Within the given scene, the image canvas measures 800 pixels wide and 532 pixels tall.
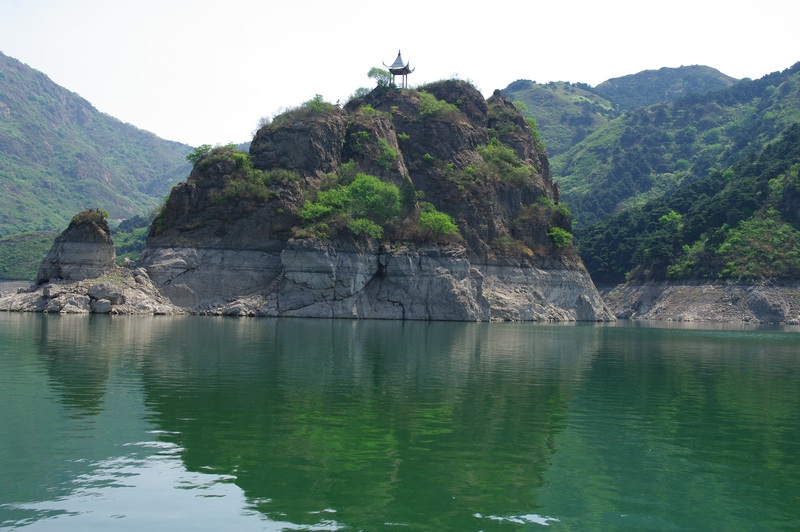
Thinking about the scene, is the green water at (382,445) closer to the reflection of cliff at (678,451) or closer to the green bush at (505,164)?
the reflection of cliff at (678,451)

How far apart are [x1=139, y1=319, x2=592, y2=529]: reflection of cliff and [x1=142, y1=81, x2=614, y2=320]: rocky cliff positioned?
49094 millimetres

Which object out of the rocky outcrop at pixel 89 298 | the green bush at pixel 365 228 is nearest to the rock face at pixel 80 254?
the rocky outcrop at pixel 89 298

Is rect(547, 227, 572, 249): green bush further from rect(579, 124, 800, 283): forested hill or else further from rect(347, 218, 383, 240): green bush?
rect(579, 124, 800, 283): forested hill

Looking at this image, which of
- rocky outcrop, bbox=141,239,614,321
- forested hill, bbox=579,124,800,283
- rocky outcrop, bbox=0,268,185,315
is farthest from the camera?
forested hill, bbox=579,124,800,283

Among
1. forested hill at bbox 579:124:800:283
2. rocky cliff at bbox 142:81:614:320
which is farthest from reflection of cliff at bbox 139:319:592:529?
forested hill at bbox 579:124:800:283

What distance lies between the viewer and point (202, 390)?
1050 inches

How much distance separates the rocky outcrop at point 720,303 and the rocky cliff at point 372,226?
765 inches

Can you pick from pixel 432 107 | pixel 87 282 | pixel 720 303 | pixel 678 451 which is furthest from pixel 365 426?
pixel 720 303

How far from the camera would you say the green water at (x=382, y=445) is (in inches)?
554

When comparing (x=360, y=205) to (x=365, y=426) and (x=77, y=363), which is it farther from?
(x=365, y=426)

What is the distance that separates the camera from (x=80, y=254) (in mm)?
82938

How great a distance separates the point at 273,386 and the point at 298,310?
61.6 m

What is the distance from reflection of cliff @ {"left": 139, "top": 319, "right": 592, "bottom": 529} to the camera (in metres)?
14.9

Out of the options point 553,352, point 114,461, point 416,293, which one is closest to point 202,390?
point 114,461
